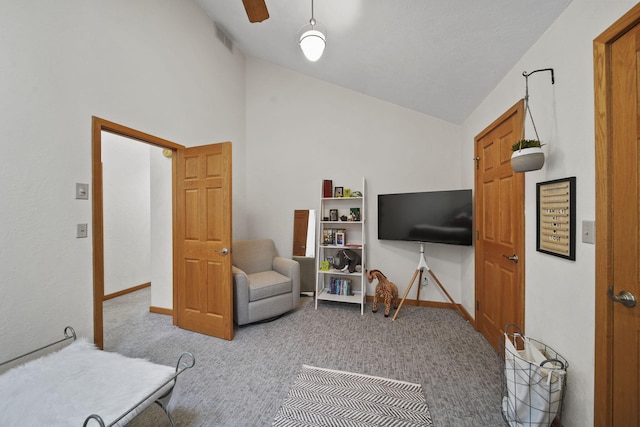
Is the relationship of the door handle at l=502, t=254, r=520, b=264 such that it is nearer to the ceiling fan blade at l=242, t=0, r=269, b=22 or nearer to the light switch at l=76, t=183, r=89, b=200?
the ceiling fan blade at l=242, t=0, r=269, b=22

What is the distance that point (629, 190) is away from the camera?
3.45 feet

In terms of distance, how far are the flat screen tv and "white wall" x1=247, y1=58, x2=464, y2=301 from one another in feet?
0.92

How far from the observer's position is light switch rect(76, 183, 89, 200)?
6.00 feet

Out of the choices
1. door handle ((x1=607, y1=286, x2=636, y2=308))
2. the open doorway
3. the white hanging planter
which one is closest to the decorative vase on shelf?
the white hanging planter

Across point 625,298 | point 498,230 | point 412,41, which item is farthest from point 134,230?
point 625,298

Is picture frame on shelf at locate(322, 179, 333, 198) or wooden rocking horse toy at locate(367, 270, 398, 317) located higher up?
picture frame on shelf at locate(322, 179, 333, 198)

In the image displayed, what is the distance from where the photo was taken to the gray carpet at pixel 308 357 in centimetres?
160

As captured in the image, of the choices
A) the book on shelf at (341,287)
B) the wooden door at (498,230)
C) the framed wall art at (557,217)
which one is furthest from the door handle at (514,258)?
the book on shelf at (341,287)

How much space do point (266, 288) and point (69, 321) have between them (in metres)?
1.63

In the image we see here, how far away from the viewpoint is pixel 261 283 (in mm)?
2877

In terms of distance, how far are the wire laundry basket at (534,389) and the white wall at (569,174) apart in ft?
0.32

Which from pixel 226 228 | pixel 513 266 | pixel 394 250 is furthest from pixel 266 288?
pixel 513 266

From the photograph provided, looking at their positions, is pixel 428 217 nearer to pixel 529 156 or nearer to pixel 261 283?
pixel 529 156

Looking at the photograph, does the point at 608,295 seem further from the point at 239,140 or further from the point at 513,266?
the point at 239,140
